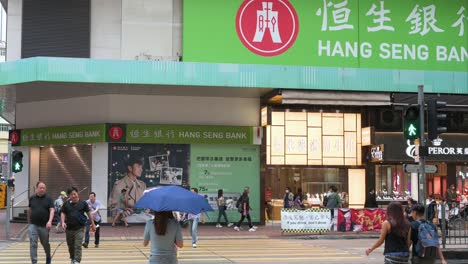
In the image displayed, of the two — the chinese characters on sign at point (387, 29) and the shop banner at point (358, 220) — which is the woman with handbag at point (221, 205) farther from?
the chinese characters on sign at point (387, 29)

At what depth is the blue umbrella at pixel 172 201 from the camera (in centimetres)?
806

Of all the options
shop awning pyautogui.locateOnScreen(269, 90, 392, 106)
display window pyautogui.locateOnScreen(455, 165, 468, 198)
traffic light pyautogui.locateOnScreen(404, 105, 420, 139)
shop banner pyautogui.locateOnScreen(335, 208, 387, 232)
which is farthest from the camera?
display window pyautogui.locateOnScreen(455, 165, 468, 198)

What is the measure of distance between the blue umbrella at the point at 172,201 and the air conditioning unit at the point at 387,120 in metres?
21.7

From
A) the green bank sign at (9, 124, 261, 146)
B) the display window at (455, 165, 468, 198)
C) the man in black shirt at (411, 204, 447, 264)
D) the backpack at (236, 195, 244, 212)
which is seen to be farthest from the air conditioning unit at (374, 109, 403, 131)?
the man in black shirt at (411, 204, 447, 264)

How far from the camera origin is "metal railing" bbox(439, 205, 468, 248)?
746 inches

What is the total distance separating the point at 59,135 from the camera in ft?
91.5

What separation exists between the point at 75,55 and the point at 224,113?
21.7ft

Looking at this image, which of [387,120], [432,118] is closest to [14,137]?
[387,120]

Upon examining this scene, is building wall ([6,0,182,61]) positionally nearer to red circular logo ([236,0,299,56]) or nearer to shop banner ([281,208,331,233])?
red circular logo ([236,0,299,56])

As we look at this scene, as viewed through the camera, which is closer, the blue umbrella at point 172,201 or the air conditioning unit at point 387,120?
the blue umbrella at point 172,201

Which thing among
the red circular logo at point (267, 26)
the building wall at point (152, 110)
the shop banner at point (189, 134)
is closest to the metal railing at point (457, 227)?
the shop banner at point (189, 134)

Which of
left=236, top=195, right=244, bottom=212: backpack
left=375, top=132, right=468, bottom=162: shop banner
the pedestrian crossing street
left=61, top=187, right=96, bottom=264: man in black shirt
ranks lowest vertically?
the pedestrian crossing street

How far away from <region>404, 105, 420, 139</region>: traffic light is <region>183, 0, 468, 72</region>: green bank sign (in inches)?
513

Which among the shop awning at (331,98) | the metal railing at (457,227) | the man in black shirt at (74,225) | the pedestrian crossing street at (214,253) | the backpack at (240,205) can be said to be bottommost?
the pedestrian crossing street at (214,253)
